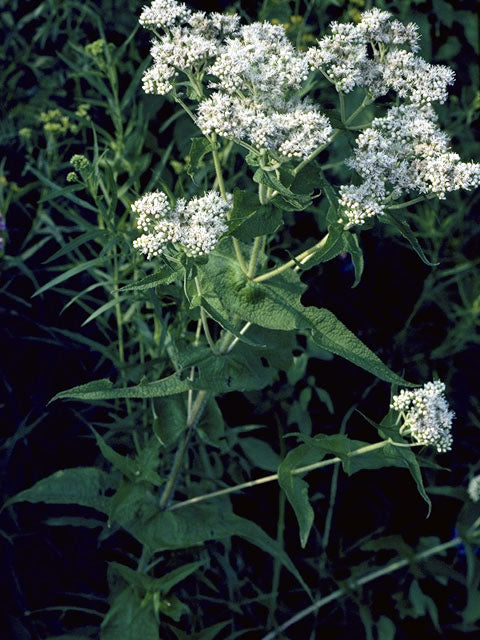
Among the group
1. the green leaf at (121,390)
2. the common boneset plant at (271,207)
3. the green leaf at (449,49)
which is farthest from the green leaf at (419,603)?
the green leaf at (449,49)

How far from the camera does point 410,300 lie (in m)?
3.98

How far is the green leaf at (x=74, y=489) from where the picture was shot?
2.47 metres

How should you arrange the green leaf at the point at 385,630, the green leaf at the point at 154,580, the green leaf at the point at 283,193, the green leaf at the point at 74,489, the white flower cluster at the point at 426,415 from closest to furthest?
the green leaf at the point at 283,193 → the white flower cluster at the point at 426,415 → the green leaf at the point at 154,580 → the green leaf at the point at 74,489 → the green leaf at the point at 385,630

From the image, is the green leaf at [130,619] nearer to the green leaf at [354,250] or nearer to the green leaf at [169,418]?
the green leaf at [169,418]

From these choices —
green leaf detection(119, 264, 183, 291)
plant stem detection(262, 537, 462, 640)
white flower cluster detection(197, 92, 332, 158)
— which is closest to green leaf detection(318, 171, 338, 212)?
white flower cluster detection(197, 92, 332, 158)

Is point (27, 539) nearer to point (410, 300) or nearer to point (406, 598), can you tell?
point (406, 598)

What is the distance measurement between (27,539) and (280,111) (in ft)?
6.21

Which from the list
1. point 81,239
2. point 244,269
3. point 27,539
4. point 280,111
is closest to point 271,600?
point 27,539

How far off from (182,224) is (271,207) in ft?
0.88

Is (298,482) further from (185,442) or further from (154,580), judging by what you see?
(154,580)

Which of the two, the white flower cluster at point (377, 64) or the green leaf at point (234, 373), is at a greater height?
the white flower cluster at point (377, 64)

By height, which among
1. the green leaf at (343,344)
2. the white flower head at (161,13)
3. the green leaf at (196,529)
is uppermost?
the white flower head at (161,13)

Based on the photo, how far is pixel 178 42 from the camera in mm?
2188

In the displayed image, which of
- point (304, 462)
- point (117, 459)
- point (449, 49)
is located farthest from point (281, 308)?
point (449, 49)
